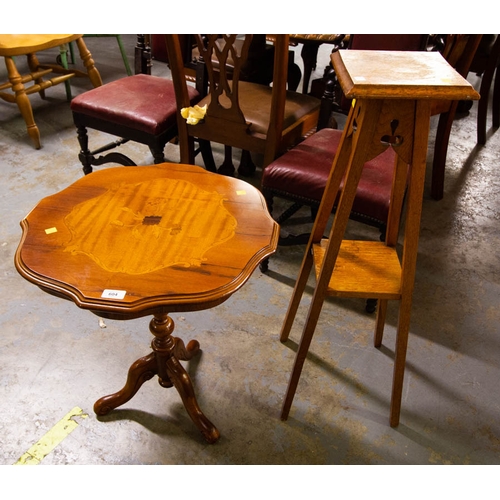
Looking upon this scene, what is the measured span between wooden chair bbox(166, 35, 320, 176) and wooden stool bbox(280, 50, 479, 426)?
2.34ft

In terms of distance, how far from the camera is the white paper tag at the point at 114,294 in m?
1.09

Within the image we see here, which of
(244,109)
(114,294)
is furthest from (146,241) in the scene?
(244,109)

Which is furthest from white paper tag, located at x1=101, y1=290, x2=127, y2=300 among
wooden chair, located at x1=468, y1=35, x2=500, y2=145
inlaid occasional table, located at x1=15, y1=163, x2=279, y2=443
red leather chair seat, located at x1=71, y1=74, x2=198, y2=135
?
wooden chair, located at x1=468, y1=35, x2=500, y2=145

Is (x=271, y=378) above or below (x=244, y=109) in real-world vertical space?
below

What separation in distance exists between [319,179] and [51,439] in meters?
1.41

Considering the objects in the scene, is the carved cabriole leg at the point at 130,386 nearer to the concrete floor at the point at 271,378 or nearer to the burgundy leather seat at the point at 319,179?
the concrete floor at the point at 271,378

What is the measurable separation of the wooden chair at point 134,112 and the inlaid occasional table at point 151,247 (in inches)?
32.5

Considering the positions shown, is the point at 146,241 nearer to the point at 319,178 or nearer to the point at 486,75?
the point at 319,178

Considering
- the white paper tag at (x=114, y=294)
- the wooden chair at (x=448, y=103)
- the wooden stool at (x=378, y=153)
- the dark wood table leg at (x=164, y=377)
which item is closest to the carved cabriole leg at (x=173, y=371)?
the dark wood table leg at (x=164, y=377)

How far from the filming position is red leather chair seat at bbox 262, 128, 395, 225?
6.04 feet

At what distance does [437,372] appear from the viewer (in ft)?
6.03

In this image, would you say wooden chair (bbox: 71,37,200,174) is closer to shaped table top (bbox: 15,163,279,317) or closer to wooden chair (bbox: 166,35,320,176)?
wooden chair (bbox: 166,35,320,176)

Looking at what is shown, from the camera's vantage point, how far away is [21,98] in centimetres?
312

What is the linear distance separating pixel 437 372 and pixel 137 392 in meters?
1.19
